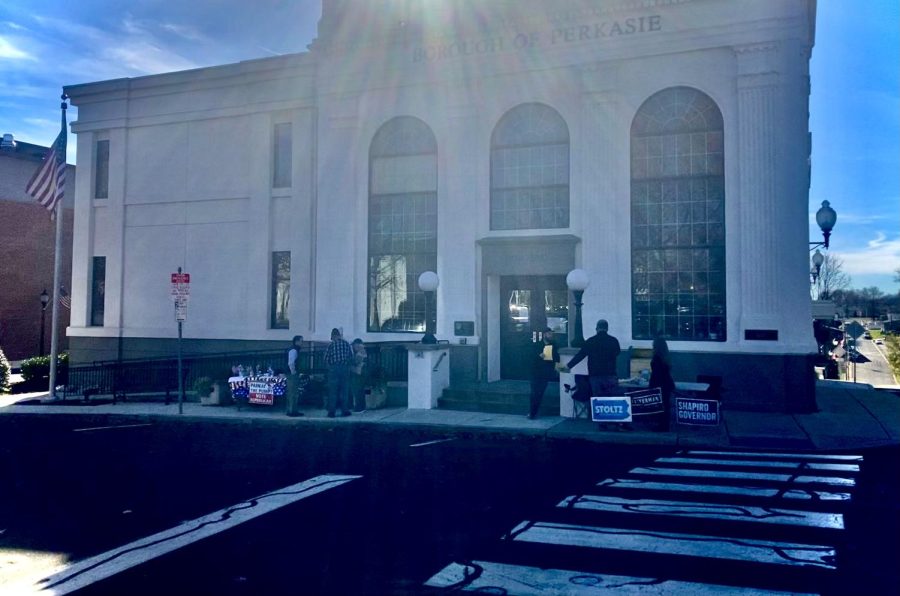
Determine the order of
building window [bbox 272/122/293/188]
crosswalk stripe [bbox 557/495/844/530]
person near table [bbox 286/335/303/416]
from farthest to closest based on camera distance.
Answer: building window [bbox 272/122/293/188] → person near table [bbox 286/335/303/416] → crosswalk stripe [bbox 557/495/844/530]

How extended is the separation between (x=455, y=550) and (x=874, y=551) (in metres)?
3.35

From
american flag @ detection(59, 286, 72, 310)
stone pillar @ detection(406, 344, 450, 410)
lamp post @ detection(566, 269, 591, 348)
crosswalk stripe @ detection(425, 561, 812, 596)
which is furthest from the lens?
american flag @ detection(59, 286, 72, 310)

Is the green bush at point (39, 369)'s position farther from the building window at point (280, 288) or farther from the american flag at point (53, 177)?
the building window at point (280, 288)

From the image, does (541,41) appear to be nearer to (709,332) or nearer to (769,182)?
(769,182)

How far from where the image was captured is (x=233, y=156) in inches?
822

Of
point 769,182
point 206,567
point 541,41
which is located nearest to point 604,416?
point 769,182

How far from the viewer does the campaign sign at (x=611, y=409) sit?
12195 mm

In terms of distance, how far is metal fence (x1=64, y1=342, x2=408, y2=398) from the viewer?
56.6ft

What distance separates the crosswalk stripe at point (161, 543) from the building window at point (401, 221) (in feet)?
34.2

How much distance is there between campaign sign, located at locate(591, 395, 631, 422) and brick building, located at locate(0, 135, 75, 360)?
3155 cm

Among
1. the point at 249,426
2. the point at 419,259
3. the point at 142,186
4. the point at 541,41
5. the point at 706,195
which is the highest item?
the point at 541,41

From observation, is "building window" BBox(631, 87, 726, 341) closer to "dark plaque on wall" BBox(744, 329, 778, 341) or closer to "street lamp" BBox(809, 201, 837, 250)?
"dark plaque on wall" BBox(744, 329, 778, 341)

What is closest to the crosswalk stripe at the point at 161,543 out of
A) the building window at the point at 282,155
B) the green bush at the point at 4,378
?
the building window at the point at 282,155

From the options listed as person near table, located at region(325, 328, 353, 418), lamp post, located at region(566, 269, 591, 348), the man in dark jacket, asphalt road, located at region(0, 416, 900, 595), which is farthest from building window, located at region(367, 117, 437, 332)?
asphalt road, located at region(0, 416, 900, 595)
